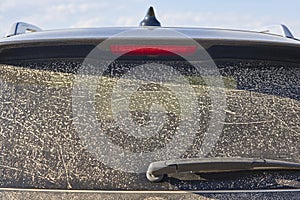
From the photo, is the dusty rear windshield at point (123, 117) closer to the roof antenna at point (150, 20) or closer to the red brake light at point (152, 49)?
the red brake light at point (152, 49)

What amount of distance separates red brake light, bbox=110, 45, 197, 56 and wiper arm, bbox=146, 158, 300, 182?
0.49 metres

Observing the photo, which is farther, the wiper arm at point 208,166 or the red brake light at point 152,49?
the red brake light at point 152,49

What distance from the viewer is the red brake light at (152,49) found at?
212 centimetres

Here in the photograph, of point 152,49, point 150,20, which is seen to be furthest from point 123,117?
point 150,20

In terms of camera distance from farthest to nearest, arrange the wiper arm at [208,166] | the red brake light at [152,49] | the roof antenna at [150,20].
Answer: the roof antenna at [150,20] → the red brake light at [152,49] → the wiper arm at [208,166]

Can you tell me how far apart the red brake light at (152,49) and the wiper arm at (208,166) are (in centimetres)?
49

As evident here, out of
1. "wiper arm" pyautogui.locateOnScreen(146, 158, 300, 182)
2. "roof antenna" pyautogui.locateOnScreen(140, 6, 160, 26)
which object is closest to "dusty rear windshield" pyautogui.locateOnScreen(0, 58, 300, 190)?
"wiper arm" pyautogui.locateOnScreen(146, 158, 300, 182)

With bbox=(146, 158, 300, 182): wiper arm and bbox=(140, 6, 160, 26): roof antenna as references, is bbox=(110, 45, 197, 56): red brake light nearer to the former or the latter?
bbox=(146, 158, 300, 182): wiper arm

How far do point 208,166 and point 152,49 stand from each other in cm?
57

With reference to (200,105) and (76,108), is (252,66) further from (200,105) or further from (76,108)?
(76,108)

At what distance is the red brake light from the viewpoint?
2117 mm

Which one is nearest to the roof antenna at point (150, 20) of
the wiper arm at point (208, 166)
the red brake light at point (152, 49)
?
the red brake light at point (152, 49)

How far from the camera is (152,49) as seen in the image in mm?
2123

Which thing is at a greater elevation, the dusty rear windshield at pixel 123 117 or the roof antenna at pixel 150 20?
the roof antenna at pixel 150 20
